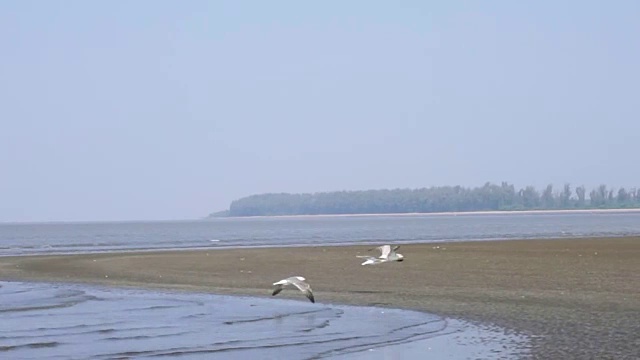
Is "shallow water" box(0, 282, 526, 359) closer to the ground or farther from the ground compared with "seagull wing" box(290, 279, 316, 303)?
closer to the ground

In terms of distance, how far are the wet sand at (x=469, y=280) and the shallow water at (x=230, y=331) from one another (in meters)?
1.13

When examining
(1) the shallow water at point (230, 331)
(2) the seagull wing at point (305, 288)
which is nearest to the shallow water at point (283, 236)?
(1) the shallow water at point (230, 331)

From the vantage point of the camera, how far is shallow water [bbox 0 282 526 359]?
53.3ft

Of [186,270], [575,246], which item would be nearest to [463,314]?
[186,270]

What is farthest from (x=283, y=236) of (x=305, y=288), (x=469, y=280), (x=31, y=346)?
(x=31, y=346)

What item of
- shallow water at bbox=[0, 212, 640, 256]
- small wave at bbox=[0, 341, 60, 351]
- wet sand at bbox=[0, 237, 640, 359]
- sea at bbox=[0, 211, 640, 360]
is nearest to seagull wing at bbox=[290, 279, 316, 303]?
sea at bbox=[0, 211, 640, 360]

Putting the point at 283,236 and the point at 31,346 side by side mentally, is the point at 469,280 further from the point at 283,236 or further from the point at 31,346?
the point at 283,236

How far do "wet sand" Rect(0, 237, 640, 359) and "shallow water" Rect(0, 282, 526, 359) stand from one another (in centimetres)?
113

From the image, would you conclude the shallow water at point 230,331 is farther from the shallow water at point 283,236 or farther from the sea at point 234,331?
the shallow water at point 283,236

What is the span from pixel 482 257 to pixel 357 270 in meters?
7.46

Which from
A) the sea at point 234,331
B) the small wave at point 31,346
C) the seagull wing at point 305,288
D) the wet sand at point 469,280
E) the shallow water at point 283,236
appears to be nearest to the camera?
the sea at point 234,331

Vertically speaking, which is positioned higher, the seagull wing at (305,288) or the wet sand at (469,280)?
the seagull wing at (305,288)

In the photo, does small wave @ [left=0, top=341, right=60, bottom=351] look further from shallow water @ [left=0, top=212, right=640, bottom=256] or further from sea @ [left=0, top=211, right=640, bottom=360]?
shallow water @ [left=0, top=212, right=640, bottom=256]

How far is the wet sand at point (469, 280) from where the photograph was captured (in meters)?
18.2
